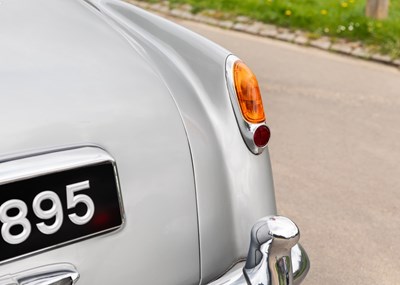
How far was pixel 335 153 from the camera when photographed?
447 centimetres

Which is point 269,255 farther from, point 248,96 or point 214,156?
point 248,96

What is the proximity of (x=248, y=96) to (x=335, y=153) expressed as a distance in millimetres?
2511

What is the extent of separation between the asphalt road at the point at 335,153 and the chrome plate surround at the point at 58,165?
5.56ft

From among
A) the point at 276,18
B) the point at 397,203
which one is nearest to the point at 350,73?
the point at 276,18

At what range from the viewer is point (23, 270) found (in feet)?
5.20

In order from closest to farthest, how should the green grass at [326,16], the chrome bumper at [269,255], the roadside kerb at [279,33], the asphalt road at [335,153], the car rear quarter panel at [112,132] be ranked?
the car rear quarter panel at [112,132], the chrome bumper at [269,255], the asphalt road at [335,153], the roadside kerb at [279,33], the green grass at [326,16]

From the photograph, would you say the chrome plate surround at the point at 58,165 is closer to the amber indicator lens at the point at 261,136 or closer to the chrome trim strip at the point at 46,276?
the chrome trim strip at the point at 46,276

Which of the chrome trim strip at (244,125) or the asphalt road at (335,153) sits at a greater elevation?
the chrome trim strip at (244,125)

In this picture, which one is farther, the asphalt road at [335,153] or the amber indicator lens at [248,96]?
the asphalt road at [335,153]

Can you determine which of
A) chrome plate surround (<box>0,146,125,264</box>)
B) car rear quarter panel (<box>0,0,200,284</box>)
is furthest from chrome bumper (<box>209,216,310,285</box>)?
chrome plate surround (<box>0,146,125,264</box>)

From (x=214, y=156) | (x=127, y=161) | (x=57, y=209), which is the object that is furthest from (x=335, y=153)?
(x=57, y=209)

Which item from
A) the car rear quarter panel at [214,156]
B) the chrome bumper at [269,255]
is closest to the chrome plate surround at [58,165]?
the car rear quarter panel at [214,156]

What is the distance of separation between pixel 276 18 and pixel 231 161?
5.42 m

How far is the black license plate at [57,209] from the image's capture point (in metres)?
1.55
